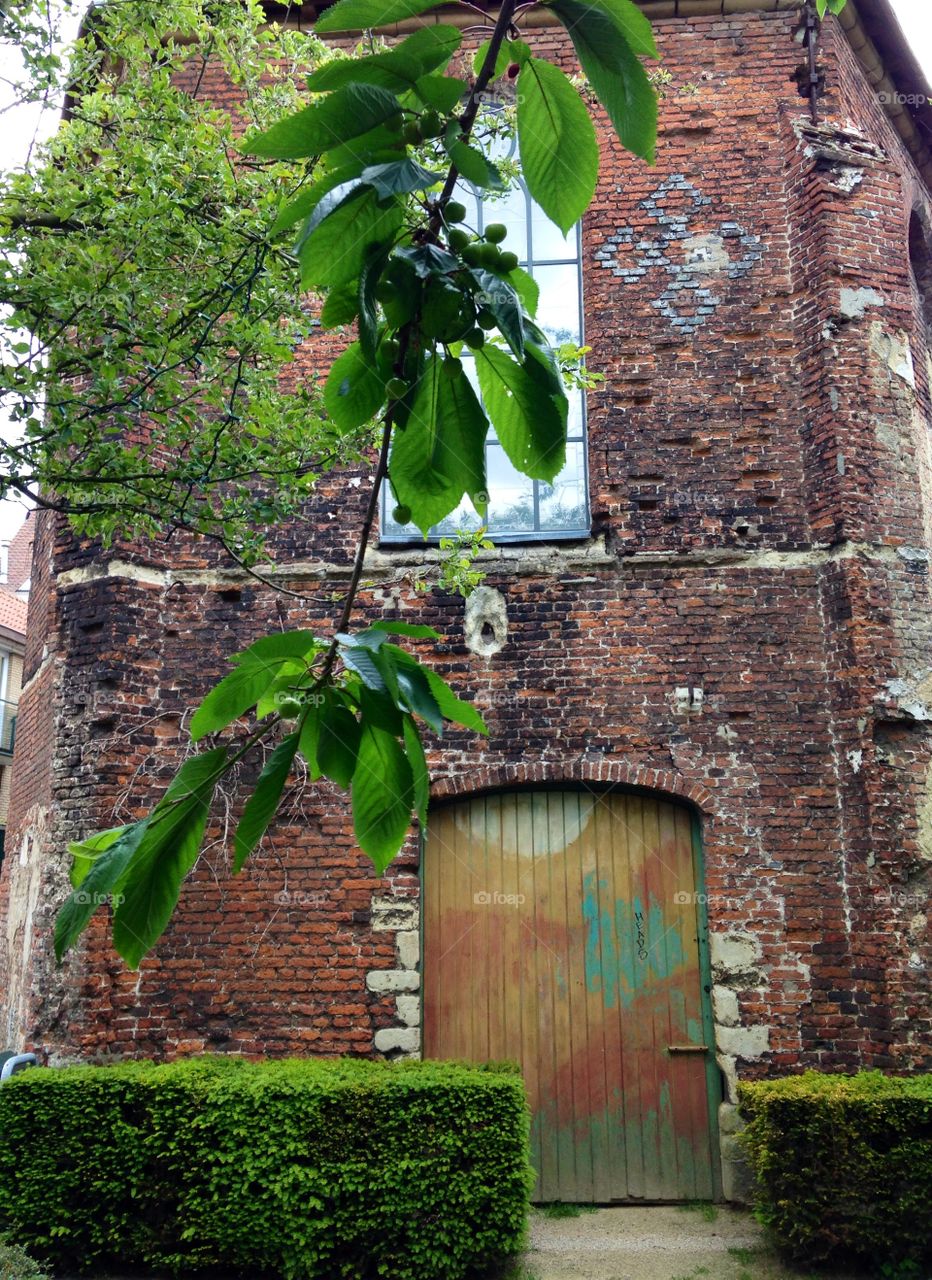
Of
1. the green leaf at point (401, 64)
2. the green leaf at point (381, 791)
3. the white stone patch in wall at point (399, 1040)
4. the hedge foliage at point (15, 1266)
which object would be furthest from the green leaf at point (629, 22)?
the white stone patch in wall at point (399, 1040)

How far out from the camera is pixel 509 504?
820 centimetres

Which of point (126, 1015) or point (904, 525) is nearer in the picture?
point (126, 1015)

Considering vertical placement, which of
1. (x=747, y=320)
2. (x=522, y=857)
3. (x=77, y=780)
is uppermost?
(x=747, y=320)

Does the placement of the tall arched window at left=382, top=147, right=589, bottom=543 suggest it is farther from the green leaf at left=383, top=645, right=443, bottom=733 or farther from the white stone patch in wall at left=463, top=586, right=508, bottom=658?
the green leaf at left=383, top=645, right=443, bottom=733

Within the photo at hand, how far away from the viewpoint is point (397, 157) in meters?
1.36

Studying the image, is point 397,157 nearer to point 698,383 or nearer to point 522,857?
point 522,857

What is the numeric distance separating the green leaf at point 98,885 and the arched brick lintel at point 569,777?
237 inches

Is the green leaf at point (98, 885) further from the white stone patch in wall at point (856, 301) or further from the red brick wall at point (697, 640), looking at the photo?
the white stone patch in wall at point (856, 301)

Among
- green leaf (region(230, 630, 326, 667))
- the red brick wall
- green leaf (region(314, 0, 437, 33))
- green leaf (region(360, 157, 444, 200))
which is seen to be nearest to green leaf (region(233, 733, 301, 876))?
green leaf (region(230, 630, 326, 667))

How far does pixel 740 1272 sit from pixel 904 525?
4907 mm

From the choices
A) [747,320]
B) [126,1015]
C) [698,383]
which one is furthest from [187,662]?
[747,320]

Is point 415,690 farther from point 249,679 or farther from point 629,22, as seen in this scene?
point 629,22

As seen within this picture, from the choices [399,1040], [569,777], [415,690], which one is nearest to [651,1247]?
[399,1040]

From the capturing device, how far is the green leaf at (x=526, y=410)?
1404 mm
